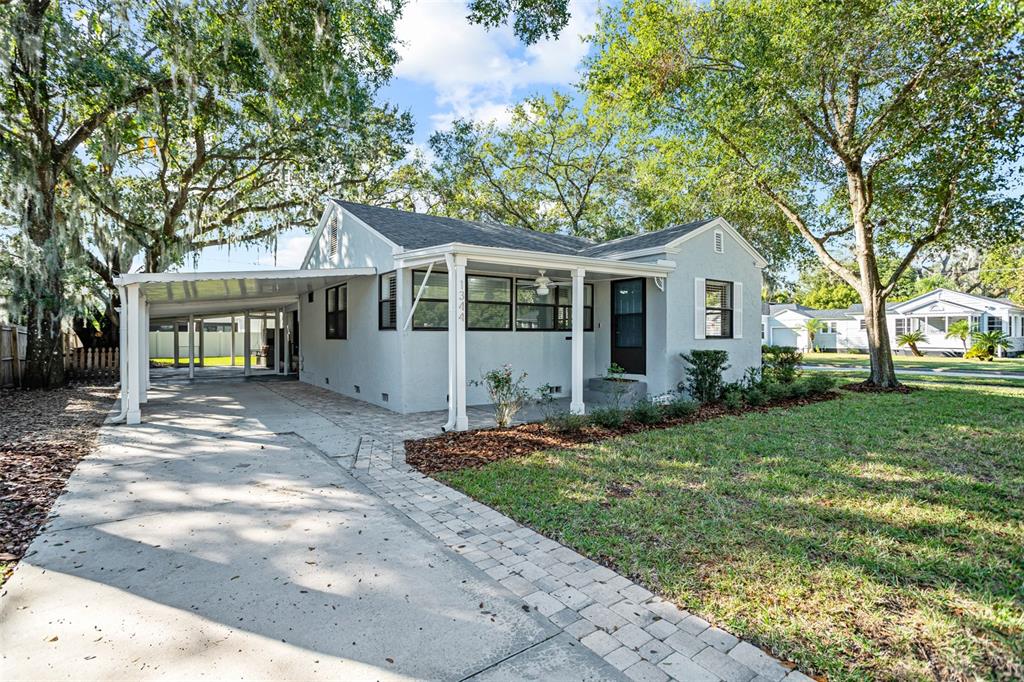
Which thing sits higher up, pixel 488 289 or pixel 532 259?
pixel 532 259

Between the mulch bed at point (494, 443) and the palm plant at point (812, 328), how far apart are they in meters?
27.9

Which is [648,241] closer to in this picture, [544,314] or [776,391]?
[544,314]

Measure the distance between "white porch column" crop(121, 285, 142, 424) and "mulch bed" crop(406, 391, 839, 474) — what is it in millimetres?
4656

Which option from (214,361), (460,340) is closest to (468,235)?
(460,340)

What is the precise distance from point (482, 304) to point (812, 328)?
28.4 m

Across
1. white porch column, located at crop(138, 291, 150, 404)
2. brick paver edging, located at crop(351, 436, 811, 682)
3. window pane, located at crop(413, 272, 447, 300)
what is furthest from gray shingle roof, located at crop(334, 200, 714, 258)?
brick paver edging, located at crop(351, 436, 811, 682)

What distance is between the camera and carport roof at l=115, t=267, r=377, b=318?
778 cm

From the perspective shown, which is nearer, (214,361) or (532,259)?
(532,259)

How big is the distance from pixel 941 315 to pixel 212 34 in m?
34.1

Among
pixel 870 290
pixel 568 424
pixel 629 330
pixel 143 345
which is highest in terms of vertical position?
pixel 870 290

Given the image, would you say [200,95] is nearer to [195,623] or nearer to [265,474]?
[265,474]

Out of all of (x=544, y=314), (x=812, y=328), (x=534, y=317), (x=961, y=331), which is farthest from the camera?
(x=812, y=328)

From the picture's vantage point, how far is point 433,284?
31.2 ft

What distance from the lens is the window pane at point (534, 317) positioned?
10625 mm
